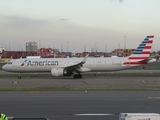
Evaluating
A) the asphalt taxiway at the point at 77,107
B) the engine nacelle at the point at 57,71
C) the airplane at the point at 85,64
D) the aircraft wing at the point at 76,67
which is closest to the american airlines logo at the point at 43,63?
the airplane at the point at 85,64

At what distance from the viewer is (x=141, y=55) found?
3609 centimetres

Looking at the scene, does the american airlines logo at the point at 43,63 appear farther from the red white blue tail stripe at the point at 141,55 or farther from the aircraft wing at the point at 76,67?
the red white blue tail stripe at the point at 141,55

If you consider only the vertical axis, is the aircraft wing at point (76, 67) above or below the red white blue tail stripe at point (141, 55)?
below

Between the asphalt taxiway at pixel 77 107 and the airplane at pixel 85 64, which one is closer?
the asphalt taxiway at pixel 77 107

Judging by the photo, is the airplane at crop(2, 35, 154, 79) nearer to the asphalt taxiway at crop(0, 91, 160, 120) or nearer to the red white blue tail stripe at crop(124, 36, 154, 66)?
the red white blue tail stripe at crop(124, 36, 154, 66)

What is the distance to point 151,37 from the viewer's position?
36781 millimetres

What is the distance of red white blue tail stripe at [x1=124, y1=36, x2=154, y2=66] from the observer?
116ft

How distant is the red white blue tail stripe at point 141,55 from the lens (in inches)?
1395

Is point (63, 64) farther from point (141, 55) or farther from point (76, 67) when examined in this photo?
point (141, 55)

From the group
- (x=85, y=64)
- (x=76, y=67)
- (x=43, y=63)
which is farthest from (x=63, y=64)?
(x=85, y=64)

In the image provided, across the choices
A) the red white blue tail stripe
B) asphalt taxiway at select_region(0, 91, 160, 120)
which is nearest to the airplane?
the red white blue tail stripe

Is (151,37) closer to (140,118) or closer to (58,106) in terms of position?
(58,106)

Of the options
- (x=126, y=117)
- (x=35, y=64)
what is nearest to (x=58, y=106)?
(x=126, y=117)

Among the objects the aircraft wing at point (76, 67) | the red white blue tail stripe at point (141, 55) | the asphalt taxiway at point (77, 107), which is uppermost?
the red white blue tail stripe at point (141, 55)
